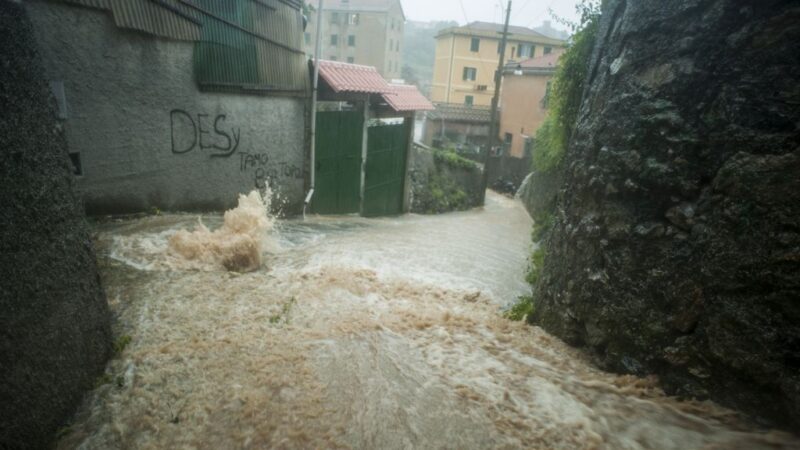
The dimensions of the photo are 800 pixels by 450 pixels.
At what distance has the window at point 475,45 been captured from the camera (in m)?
42.2

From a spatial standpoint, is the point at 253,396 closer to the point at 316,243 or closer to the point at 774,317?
the point at 774,317

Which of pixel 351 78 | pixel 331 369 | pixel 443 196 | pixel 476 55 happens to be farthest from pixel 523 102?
pixel 331 369

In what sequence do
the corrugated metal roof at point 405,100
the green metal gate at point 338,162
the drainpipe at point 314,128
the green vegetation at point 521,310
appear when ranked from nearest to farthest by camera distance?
the green vegetation at point 521,310, the drainpipe at point 314,128, the green metal gate at point 338,162, the corrugated metal roof at point 405,100

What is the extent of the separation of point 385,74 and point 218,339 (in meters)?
48.4

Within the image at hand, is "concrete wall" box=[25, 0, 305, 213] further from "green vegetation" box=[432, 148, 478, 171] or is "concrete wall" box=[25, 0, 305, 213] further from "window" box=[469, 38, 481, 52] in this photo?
"window" box=[469, 38, 481, 52]

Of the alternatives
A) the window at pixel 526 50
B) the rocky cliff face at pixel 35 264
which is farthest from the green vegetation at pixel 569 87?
the window at pixel 526 50

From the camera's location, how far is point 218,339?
4.84m

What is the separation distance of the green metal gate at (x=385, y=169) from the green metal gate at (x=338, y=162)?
0.54 meters

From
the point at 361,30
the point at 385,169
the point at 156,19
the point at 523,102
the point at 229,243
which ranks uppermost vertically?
the point at 361,30

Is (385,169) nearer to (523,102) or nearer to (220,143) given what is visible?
(220,143)

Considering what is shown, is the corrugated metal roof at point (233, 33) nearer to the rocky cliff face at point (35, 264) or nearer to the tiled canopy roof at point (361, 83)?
the tiled canopy roof at point (361, 83)

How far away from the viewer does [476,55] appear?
42.4 metres

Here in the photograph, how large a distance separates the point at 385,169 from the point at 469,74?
32.0 m

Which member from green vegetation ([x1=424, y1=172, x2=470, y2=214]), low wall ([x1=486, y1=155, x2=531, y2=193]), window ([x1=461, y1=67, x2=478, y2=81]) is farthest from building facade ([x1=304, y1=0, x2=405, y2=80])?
green vegetation ([x1=424, y1=172, x2=470, y2=214])
